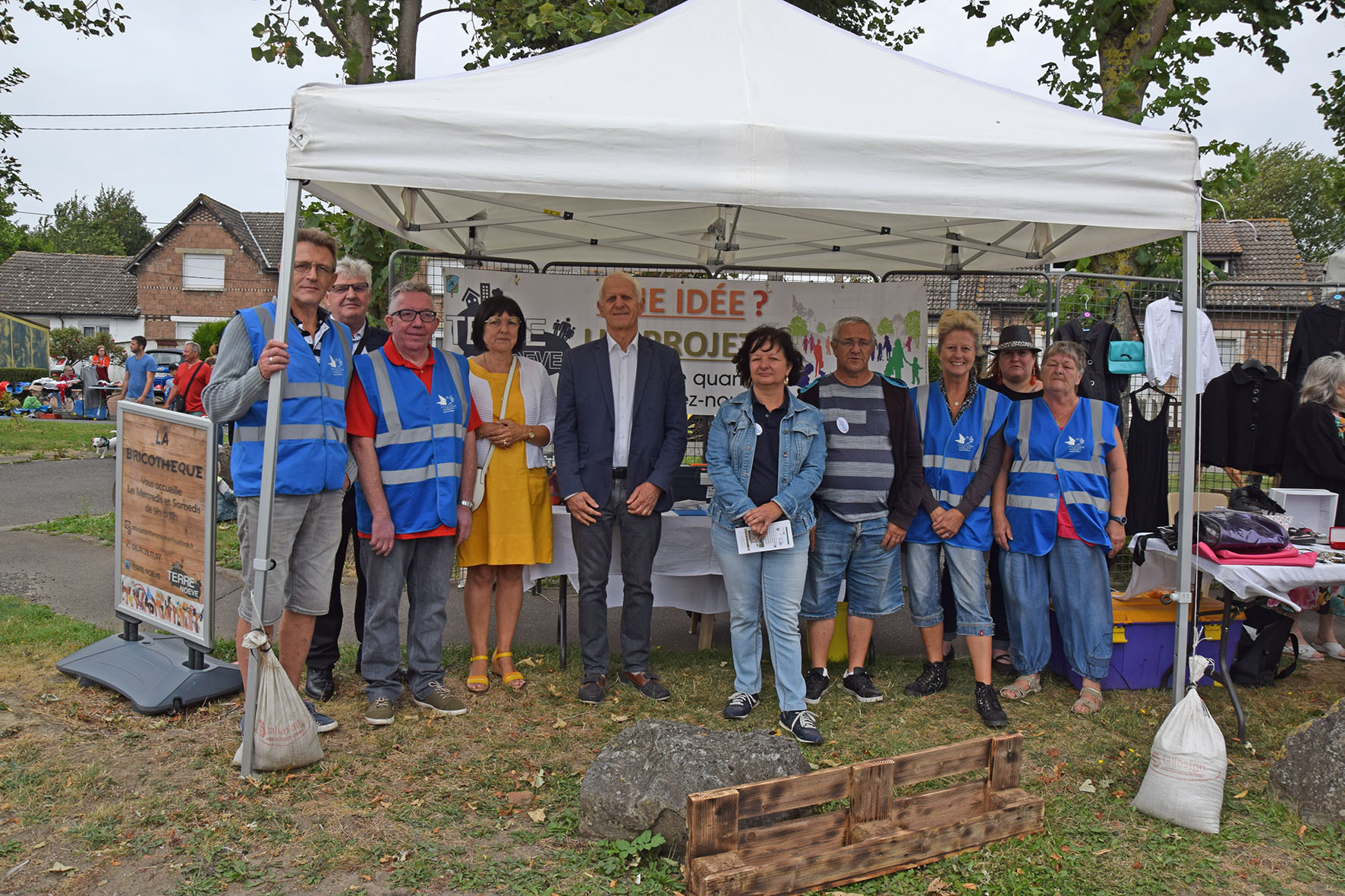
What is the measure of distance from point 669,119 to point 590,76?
22.9 inches

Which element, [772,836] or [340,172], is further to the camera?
[340,172]

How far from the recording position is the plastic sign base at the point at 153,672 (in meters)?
4.09

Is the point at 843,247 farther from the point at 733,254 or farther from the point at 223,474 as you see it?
the point at 223,474

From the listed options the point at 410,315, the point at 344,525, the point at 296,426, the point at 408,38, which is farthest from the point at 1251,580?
the point at 408,38

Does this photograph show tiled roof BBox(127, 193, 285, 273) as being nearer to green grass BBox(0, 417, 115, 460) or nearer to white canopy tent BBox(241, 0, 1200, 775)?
green grass BBox(0, 417, 115, 460)

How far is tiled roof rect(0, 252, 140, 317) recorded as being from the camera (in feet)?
127

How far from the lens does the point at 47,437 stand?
1678 centimetres

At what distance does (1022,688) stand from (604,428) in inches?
98.9

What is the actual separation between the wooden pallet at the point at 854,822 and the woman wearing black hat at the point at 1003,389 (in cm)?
147

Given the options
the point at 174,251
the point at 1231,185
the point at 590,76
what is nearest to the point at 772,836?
the point at 590,76

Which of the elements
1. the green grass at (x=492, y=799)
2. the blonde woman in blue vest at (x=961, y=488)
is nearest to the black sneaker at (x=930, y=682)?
the green grass at (x=492, y=799)

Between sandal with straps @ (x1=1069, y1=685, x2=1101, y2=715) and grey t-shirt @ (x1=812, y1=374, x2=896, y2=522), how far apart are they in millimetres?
1364

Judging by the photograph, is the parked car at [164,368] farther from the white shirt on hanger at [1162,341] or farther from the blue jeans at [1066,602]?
the white shirt on hanger at [1162,341]

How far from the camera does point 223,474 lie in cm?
789
